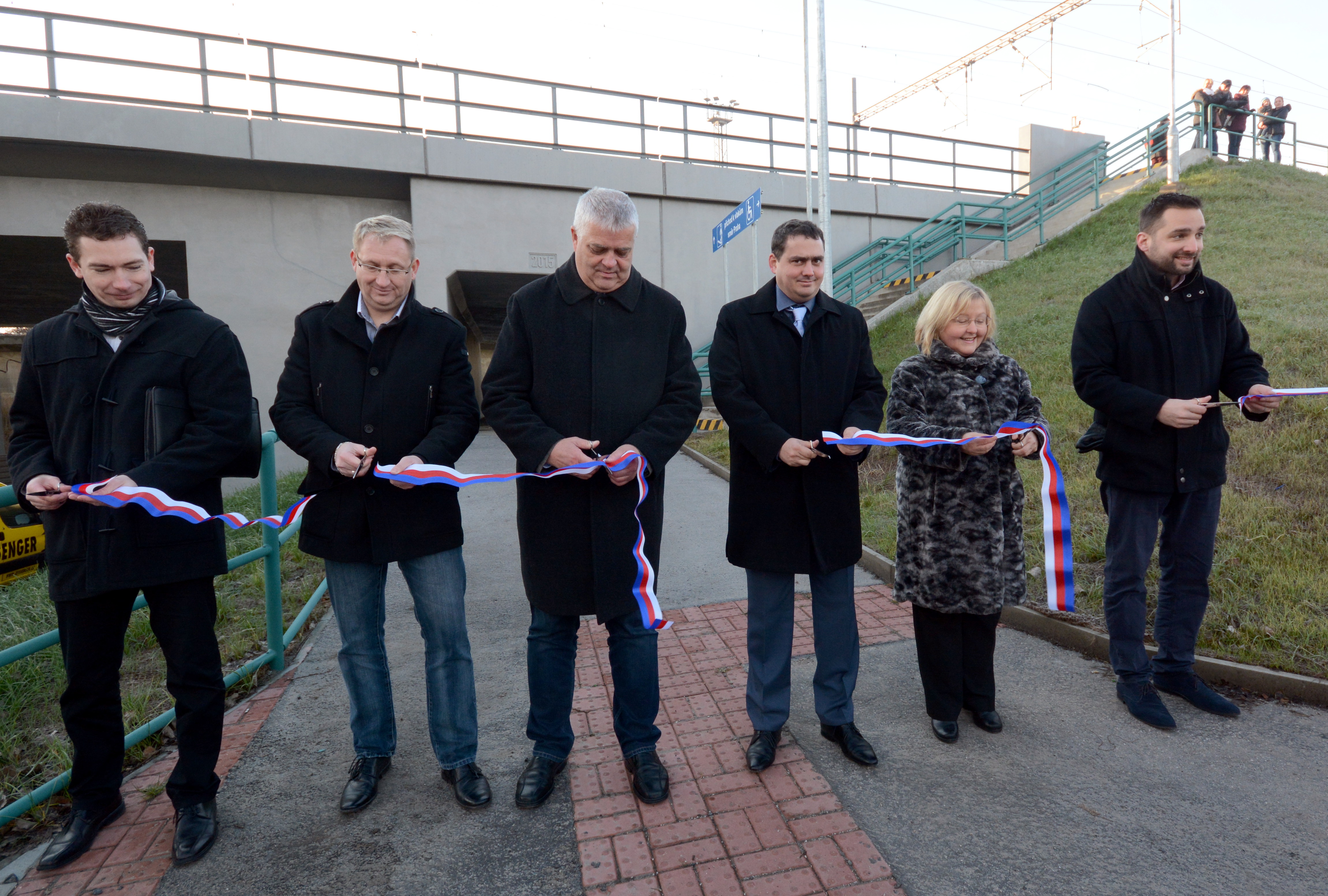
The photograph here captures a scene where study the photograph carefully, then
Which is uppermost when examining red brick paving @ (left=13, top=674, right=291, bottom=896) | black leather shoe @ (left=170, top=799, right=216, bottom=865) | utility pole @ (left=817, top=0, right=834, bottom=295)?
utility pole @ (left=817, top=0, right=834, bottom=295)

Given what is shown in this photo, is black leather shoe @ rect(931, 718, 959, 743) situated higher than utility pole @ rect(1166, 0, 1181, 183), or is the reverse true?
utility pole @ rect(1166, 0, 1181, 183)

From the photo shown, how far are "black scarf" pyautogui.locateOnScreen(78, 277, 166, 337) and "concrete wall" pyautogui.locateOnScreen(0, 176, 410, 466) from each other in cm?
1091

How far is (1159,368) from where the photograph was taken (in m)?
3.42

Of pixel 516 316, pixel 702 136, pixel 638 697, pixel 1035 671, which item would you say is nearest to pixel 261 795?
pixel 638 697

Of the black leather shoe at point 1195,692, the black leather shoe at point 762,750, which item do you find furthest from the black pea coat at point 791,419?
the black leather shoe at point 1195,692

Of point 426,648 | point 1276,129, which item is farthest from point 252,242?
point 1276,129

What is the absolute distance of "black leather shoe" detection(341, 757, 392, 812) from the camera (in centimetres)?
284

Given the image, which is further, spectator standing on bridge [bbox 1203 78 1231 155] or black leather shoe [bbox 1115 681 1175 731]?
spectator standing on bridge [bbox 1203 78 1231 155]

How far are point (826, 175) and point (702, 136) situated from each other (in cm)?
466

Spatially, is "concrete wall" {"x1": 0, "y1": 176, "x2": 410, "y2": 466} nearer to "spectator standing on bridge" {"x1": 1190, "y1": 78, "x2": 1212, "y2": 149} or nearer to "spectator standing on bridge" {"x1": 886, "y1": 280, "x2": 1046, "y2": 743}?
"spectator standing on bridge" {"x1": 886, "y1": 280, "x2": 1046, "y2": 743}

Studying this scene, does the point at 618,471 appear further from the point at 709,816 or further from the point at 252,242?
the point at 252,242

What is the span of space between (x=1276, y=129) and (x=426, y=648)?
27.2 meters

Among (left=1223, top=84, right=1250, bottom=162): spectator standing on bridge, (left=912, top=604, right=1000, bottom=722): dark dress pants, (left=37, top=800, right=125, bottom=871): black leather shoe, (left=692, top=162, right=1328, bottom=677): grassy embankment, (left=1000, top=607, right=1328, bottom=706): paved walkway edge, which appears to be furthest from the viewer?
(left=1223, top=84, right=1250, bottom=162): spectator standing on bridge

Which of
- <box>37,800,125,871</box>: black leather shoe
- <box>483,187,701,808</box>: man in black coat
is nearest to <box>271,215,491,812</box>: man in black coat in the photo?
<box>483,187,701,808</box>: man in black coat
